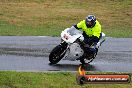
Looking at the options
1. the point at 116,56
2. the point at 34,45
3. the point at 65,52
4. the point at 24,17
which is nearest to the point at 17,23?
the point at 24,17

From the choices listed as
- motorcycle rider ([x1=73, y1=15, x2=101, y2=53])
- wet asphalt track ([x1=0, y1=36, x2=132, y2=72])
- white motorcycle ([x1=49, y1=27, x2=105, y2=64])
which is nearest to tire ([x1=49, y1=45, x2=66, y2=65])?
white motorcycle ([x1=49, y1=27, x2=105, y2=64])

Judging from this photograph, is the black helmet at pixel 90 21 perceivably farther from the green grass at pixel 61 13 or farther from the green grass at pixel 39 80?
the green grass at pixel 61 13

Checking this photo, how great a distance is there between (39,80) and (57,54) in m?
2.84

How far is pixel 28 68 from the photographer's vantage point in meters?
16.8

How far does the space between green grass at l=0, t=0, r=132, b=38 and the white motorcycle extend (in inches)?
440

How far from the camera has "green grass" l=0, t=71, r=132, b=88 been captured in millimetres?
14297

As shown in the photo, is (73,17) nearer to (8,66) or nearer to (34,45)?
(34,45)

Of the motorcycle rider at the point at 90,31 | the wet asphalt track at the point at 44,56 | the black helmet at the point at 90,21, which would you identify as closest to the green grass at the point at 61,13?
the wet asphalt track at the point at 44,56

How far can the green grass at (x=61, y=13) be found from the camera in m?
32.8

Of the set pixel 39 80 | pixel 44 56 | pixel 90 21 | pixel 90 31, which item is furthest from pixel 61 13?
pixel 39 80

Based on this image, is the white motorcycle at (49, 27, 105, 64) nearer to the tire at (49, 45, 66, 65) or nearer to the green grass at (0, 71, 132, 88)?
the tire at (49, 45, 66, 65)

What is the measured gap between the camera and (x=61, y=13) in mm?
37750

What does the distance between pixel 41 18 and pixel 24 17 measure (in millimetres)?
1226

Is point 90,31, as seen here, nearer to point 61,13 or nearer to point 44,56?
point 44,56
